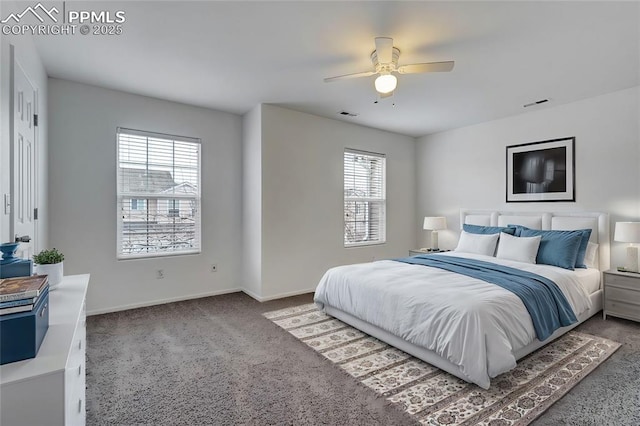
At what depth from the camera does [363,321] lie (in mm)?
3119

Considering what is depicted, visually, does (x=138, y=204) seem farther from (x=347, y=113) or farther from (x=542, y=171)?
(x=542, y=171)

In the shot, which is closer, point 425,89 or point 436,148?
point 425,89

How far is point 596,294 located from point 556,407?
7.77ft

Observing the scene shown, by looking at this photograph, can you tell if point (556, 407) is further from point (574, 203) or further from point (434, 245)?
point (434, 245)

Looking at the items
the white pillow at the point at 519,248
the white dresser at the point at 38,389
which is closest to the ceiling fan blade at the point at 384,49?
the white dresser at the point at 38,389

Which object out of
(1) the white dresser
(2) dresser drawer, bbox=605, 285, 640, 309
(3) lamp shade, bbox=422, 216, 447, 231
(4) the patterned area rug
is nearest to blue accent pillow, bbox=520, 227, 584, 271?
(2) dresser drawer, bbox=605, 285, 640, 309

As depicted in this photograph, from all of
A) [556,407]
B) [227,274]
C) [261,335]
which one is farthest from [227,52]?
[556,407]

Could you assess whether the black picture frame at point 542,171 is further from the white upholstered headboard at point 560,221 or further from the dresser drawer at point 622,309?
the dresser drawer at point 622,309

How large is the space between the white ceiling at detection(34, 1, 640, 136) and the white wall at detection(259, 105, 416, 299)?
1.78ft

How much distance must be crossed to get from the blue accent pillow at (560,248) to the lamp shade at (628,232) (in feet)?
1.11

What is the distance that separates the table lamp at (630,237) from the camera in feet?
11.0

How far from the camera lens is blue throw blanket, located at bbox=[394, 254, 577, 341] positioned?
2.58m

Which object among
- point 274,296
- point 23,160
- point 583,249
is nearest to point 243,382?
point 274,296

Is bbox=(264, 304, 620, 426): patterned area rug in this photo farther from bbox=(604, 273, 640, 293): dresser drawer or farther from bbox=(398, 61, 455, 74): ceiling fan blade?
bbox=(398, 61, 455, 74): ceiling fan blade
